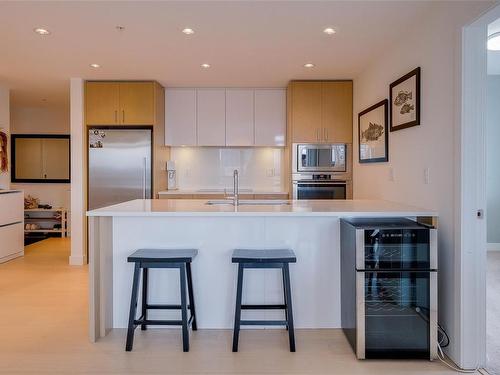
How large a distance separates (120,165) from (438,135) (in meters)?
3.85

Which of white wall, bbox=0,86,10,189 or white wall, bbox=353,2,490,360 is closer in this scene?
white wall, bbox=353,2,490,360

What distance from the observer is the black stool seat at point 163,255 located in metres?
2.58

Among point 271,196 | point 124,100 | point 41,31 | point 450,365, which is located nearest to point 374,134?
point 271,196

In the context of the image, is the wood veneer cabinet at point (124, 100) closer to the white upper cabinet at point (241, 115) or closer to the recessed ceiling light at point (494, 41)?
the white upper cabinet at point (241, 115)

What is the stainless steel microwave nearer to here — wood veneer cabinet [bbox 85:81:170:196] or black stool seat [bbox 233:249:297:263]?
wood veneer cabinet [bbox 85:81:170:196]

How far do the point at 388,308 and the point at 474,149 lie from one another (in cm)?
112

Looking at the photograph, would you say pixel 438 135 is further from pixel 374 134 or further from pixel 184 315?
pixel 184 315

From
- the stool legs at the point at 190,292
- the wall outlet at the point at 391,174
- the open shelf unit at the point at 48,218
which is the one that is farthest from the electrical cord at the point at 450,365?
the open shelf unit at the point at 48,218

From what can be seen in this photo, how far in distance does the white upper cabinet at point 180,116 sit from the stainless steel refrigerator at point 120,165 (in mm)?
457

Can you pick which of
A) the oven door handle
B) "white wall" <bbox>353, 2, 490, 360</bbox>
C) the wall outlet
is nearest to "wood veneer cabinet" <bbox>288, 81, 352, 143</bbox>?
the oven door handle

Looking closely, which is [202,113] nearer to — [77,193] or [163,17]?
[77,193]

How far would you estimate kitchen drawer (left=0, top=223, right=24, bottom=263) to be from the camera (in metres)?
5.25

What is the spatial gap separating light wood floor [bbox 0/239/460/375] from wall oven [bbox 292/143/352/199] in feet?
7.96

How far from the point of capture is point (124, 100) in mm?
5082
